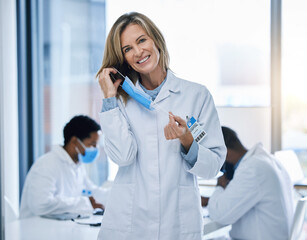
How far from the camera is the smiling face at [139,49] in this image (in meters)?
1.40

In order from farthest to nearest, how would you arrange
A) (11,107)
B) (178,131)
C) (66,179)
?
(11,107)
(66,179)
(178,131)

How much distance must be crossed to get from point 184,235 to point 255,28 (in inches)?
82.3

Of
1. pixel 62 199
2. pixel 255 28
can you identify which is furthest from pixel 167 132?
pixel 255 28

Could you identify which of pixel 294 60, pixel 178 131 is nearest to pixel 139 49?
pixel 178 131

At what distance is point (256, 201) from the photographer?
6.70 ft

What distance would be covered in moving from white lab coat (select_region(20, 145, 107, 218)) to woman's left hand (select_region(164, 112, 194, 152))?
1.10m

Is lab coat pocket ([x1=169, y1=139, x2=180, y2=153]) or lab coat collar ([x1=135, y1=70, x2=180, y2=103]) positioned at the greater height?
lab coat collar ([x1=135, y1=70, x2=180, y2=103])

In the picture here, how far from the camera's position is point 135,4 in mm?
3074

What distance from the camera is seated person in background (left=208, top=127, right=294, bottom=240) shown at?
2.03 meters

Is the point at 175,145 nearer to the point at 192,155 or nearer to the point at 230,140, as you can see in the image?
the point at 192,155

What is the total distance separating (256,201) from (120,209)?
93 cm

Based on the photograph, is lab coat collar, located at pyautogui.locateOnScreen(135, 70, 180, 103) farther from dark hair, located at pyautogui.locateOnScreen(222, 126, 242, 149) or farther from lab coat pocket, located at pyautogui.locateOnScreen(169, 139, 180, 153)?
dark hair, located at pyautogui.locateOnScreen(222, 126, 242, 149)

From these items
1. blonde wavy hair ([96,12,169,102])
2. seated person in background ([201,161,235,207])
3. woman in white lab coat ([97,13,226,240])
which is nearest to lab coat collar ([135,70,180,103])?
woman in white lab coat ([97,13,226,240])

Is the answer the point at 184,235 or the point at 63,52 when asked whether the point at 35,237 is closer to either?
the point at 184,235
